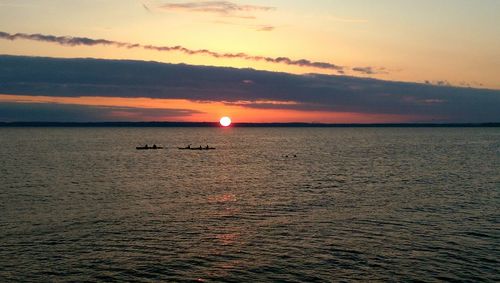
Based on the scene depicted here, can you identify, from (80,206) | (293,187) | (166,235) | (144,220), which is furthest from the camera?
(293,187)

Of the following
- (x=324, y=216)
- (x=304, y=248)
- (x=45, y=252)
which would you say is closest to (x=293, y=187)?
(x=324, y=216)

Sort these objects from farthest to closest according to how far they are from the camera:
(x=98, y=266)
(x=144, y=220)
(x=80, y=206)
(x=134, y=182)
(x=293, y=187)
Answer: (x=134, y=182)
(x=293, y=187)
(x=80, y=206)
(x=144, y=220)
(x=98, y=266)

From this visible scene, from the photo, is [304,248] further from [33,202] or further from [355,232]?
[33,202]

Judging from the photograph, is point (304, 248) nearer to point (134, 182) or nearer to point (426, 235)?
point (426, 235)

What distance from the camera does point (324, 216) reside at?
46344 mm

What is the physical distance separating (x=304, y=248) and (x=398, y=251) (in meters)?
6.36

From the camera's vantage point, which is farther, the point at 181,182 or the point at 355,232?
the point at 181,182

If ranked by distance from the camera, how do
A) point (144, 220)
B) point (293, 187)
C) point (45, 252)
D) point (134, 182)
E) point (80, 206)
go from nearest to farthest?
1. point (45, 252)
2. point (144, 220)
3. point (80, 206)
4. point (293, 187)
5. point (134, 182)

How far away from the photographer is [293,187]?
68.6 metres

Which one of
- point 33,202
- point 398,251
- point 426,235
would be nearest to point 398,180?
point 426,235

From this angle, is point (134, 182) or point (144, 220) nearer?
point (144, 220)

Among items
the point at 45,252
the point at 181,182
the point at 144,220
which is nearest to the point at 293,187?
the point at 181,182

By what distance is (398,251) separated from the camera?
1356 inches

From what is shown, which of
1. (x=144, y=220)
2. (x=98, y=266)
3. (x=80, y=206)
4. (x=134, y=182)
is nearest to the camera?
(x=98, y=266)
